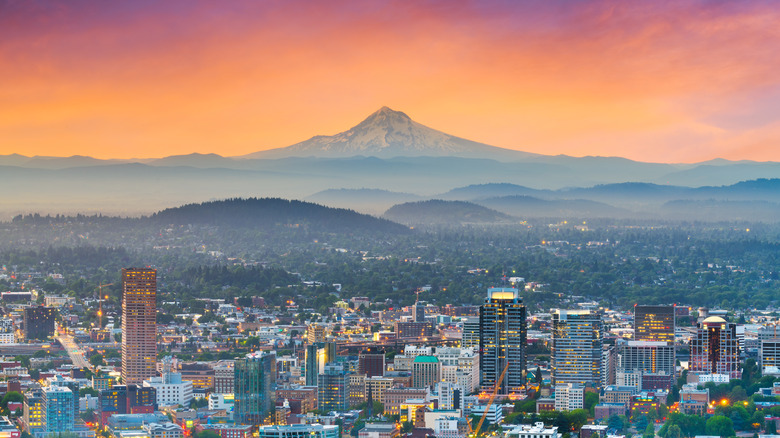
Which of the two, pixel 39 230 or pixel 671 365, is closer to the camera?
pixel 671 365

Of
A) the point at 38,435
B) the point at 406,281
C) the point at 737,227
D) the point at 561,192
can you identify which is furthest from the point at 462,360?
the point at 561,192

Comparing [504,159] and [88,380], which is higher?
[504,159]

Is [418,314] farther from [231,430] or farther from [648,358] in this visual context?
[231,430]

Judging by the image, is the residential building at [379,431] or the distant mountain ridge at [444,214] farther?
the distant mountain ridge at [444,214]

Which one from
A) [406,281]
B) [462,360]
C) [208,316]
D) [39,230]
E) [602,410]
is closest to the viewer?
[602,410]

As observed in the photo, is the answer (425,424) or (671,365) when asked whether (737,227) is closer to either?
(671,365)

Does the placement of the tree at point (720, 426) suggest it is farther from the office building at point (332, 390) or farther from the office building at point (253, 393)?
the office building at point (253, 393)

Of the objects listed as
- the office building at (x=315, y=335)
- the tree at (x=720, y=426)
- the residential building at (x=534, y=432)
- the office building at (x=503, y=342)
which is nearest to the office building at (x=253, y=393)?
the residential building at (x=534, y=432)
